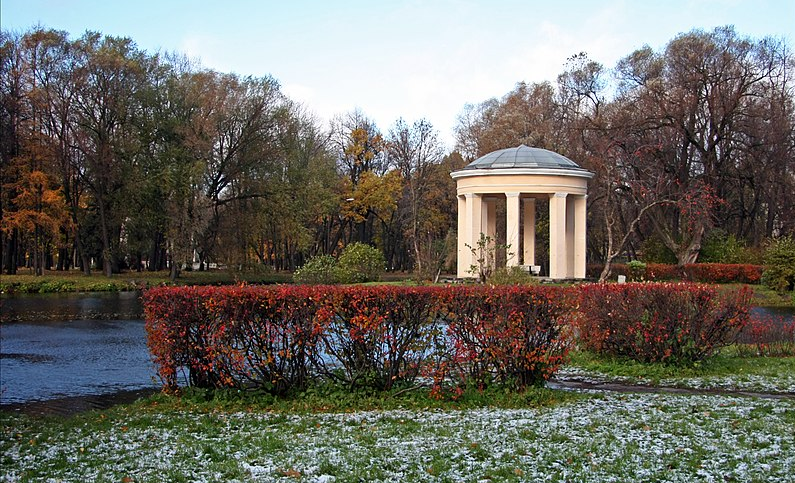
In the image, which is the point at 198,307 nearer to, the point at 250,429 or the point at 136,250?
the point at 250,429

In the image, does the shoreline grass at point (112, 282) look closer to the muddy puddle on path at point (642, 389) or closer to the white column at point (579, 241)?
the white column at point (579, 241)

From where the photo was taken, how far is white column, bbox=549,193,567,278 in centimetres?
3244

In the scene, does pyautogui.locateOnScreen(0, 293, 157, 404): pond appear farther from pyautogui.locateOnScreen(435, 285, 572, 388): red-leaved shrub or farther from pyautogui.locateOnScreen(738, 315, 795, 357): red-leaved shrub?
pyautogui.locateOnScreen(738, 315, 795, 357): red-leaved shrub

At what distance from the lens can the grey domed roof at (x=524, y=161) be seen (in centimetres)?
3228

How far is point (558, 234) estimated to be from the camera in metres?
32.8

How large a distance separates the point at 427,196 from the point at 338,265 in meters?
18.3

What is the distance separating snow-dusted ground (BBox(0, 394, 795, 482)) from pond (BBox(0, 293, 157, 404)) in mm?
2830

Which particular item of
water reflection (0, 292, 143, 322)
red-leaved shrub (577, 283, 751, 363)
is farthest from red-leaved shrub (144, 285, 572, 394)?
water reflection (0, 292, 143, 322)

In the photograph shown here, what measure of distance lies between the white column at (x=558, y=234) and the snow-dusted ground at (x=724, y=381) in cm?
2073

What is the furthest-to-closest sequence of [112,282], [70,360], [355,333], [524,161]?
[112,282] → [524,161] → [70,360] → [355,333]

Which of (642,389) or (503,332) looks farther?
(642,389)

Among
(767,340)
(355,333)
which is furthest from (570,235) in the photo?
(355,333)

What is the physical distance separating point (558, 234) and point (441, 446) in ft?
87.3

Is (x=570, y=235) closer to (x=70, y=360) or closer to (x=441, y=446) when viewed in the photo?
(x=70, y=360)
